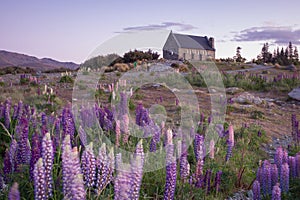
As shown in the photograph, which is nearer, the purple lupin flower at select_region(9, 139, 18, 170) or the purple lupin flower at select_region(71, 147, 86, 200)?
the purple lupin flower at select_region(71, 147, 86, 200)

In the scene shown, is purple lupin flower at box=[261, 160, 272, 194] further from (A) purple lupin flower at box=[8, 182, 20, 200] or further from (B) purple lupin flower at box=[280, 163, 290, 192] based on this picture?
(A) purple lupin flower at box=[8, 182, 20, 200]

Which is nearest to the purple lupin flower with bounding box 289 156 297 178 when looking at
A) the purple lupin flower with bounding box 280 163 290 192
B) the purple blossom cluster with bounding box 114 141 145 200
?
the purple lupin flower with bounding box 280 163 290 192

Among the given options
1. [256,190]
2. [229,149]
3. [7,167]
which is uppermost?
[7,167]

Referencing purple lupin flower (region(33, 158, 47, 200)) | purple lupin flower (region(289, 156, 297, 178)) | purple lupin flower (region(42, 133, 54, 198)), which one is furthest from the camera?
purple lupin flower (region(289, 156, 297, 178))

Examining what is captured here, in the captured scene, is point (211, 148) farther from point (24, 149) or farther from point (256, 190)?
point (24, 149)

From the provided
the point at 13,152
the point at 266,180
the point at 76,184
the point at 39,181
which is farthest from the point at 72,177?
the point at 266,180

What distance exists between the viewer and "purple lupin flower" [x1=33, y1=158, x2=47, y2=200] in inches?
70.6

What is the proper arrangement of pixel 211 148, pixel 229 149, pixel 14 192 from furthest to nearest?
pixel 229 149
pixel 211 148
pixel 14 192

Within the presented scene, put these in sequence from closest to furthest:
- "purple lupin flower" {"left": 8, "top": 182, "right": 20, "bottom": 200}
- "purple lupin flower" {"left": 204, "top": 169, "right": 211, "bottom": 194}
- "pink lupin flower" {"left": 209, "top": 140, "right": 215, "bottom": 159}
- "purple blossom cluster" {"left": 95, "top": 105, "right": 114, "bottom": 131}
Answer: "purple lupin flower" {"left": 8, "top": 182, "right": 20, "bottom": 200}
"purple lupin flower" {"left": 204, "top": 169, "right": 211, "bottom": 194}
"pink lupin flower" {"left": 209, "top": 140, "right": 215, "bottom": 159}
"purple blossom cluster" {"left": 95, "top": 105, "right": 114, "bottom": 131}

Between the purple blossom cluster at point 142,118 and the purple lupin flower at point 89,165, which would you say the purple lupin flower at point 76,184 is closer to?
the purple lupin flower at point 89,165

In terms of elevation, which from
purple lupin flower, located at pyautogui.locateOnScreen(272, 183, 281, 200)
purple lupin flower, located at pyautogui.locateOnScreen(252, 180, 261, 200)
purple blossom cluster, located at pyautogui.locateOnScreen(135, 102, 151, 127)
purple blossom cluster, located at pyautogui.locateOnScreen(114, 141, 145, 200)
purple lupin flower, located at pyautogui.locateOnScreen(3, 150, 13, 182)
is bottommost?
purple lupin flower, located at pyautogui.locateOnScreen(252, 180, 261, 200)

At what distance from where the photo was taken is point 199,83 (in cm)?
1457

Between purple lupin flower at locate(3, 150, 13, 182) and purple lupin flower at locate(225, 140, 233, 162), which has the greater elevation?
purple lupin flower at locate(3, 150, 13, 182)

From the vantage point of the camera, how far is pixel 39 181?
183 cm
